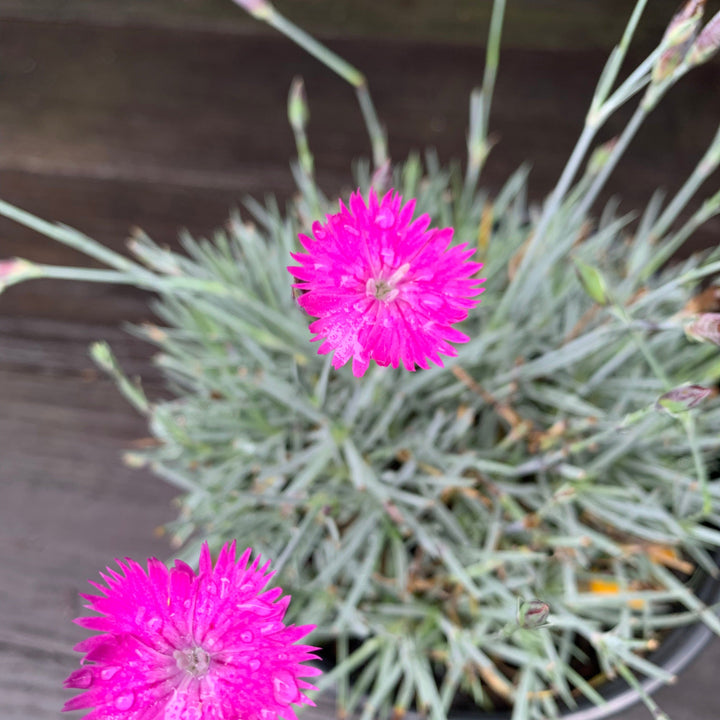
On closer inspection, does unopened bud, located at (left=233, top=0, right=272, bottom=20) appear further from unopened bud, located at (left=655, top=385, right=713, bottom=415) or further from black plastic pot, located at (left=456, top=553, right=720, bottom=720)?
black plastic pot, located at (left=456, top=553, right=720, bottom=720)

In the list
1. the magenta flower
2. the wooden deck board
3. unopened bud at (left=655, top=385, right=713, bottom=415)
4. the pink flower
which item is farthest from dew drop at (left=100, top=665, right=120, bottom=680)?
the wooden deck board

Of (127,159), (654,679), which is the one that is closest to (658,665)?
(654,679)

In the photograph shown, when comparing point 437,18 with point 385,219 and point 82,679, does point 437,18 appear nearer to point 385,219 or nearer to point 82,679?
point 385,219

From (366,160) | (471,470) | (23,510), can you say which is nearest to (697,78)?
(366,160)

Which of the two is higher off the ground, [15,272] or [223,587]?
[15,272]

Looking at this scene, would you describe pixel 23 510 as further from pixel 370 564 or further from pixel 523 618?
pixel 523 618

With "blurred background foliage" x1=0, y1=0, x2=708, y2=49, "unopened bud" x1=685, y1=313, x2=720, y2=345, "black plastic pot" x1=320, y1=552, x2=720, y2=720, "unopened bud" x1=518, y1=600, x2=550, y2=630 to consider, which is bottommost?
"black plastic pot" x1=320, y1=552, x2=720, y2=720

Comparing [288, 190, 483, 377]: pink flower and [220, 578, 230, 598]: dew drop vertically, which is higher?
[288, 190, 483, 377]: pink flower
